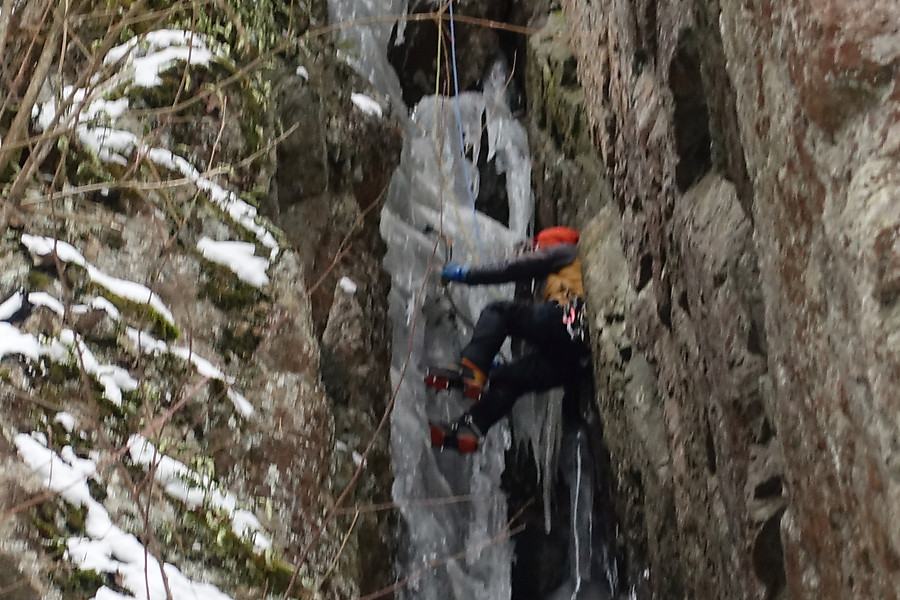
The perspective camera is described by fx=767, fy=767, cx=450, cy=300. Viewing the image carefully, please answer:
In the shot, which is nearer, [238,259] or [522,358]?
[238,259]

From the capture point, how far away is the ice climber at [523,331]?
443 centimetres

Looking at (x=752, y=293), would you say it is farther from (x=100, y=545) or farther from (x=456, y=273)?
(x=456, y=273)

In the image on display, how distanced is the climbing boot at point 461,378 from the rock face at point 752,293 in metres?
0.69

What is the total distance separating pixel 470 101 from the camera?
6.82 metres

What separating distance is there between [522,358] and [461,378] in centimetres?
46

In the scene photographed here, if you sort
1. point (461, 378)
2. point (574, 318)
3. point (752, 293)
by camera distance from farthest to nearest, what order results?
point (574, 318), point (461, 378), point (752, 293)

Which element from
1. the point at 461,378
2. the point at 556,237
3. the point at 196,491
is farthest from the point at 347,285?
the point at 196,491

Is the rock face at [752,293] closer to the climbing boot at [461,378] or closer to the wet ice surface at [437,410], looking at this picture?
the climbing boot at [461,378]

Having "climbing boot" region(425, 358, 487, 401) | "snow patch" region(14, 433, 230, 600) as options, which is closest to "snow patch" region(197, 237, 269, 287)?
"snow patch" region(14, 433, 230, 600)

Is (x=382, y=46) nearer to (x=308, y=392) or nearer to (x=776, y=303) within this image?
(x=308, y=392)

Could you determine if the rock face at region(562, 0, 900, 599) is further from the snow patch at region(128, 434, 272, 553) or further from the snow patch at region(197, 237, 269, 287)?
the snow patch at region(197, 237, 269, 287)

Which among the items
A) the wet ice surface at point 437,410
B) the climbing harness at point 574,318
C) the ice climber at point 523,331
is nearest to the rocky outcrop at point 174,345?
the ice climber at point 523,331

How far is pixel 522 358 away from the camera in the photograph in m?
4.57

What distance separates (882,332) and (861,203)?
0.64 feet
